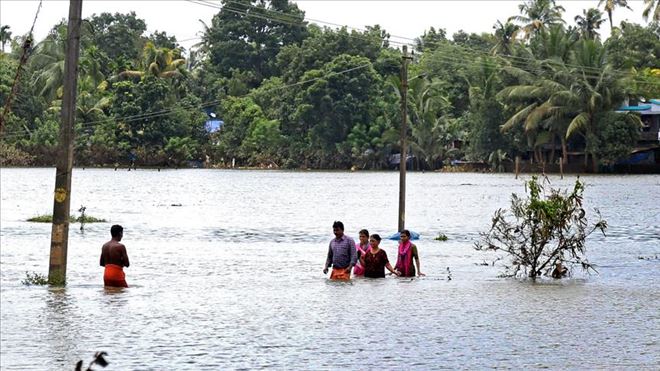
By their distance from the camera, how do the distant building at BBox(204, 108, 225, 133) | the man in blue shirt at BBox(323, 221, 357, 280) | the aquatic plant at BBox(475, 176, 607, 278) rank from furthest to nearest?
the distant building at BBox(204, 108, 225, 133), the aquatic plant at BBox(475, 176, 607, 278), the man in blue shirt at BBox(323, 221, 357, 280)

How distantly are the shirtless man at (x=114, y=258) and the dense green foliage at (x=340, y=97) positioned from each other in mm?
72498

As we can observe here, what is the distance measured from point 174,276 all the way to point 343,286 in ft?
17.8

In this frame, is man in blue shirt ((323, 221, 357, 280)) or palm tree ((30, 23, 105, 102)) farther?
palm tree ((30, 23, 105, 102))

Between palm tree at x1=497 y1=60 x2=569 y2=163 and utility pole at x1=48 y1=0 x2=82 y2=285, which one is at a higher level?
palm tree at x1=497 y1=60 x2=569 y2=163

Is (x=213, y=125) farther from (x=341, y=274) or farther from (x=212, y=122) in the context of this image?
(x=341, y=274)

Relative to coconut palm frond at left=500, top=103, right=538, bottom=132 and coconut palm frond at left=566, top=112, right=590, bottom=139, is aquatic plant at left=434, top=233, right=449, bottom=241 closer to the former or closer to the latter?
coconut palm frond at left=566, top=112, right=590, bottom=139

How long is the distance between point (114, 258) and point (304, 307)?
337 cm

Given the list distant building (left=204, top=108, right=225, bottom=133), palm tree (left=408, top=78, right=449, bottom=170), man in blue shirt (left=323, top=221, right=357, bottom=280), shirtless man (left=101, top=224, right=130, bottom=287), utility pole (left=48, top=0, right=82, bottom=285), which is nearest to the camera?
utility pole (left=48, top=0, right=82, bottom=285)

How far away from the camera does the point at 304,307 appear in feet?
65.0

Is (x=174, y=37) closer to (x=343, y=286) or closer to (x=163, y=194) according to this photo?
(x=163, y=194)

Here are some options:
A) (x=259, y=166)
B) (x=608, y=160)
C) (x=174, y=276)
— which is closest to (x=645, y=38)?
(x=608, y=160)

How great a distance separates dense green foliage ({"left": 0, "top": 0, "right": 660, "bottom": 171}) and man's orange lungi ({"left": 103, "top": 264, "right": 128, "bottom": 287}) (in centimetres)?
7232

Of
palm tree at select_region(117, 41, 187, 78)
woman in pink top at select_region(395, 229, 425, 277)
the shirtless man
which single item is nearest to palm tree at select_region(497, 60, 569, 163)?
palm tree at select_region(117, 41, 187, 78)

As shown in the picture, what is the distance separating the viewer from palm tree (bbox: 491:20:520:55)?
11738 cm
